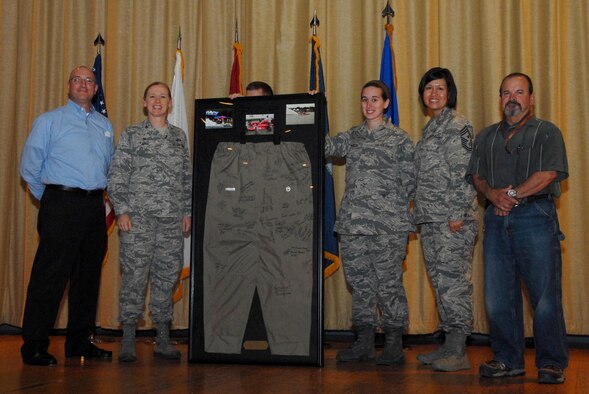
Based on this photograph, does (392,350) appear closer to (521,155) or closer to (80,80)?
(521,155)

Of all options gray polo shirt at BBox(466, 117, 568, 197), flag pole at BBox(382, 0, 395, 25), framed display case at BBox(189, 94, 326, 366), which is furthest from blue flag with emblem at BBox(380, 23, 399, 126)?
gray polo shirt at BBox(466, 117, 568, 197)

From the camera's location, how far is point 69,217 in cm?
400

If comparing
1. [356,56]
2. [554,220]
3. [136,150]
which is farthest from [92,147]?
[554,220]

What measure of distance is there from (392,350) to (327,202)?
55.0 inches

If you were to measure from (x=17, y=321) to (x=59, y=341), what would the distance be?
31.7 inches

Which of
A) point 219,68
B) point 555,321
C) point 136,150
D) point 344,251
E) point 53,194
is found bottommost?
point 555,321

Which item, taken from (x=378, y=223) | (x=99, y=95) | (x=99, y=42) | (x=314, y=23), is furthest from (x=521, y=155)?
(x=99, y=42)

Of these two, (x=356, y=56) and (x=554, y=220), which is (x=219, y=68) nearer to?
(x=356, y=56)

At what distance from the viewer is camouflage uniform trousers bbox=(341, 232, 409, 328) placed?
12.6 ft

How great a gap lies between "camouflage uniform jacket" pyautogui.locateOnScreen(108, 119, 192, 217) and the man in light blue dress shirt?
21 cm

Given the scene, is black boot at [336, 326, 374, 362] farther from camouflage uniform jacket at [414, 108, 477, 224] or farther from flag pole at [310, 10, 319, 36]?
flag pole at [310, 10, 319, 36]

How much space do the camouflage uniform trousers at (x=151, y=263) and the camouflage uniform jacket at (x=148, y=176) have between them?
0.08 metres

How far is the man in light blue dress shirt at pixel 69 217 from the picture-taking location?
397 centimetres

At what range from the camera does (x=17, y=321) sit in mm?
5637
